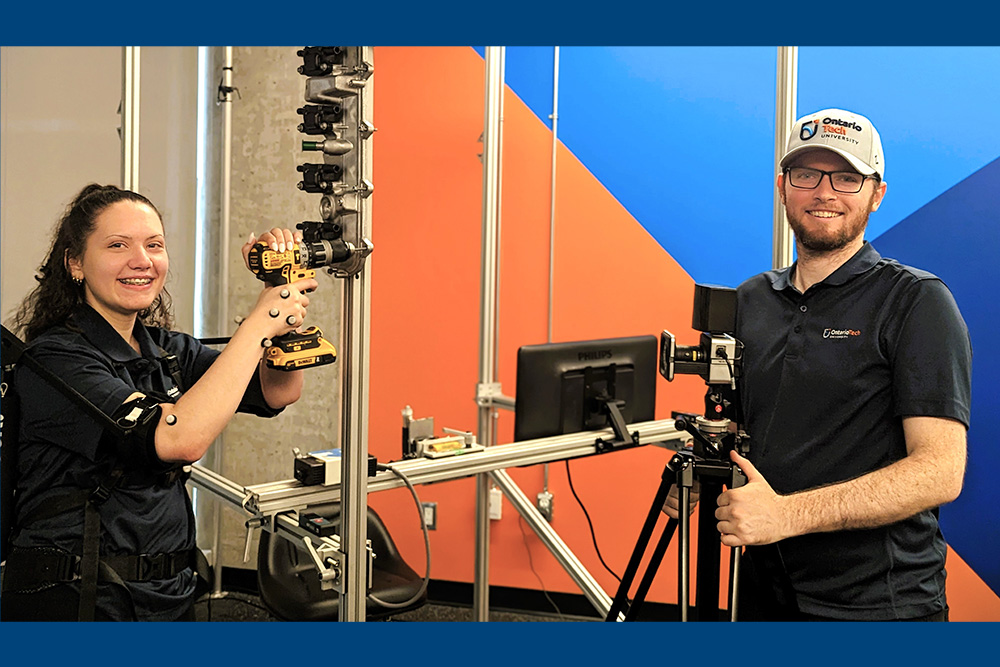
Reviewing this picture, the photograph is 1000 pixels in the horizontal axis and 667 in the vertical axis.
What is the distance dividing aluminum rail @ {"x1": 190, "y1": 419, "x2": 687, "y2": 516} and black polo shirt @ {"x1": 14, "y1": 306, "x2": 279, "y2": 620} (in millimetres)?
379

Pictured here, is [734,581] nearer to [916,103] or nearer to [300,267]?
[300,267]

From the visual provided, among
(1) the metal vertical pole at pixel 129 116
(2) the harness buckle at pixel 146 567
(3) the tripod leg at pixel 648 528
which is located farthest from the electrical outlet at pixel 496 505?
(2) the harness buckle at pixel 146 567

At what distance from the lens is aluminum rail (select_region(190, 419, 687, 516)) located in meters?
2.21

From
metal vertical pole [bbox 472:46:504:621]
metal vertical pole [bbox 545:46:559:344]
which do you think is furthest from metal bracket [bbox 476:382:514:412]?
metal vertical pole [bbox 545:46:559:344]

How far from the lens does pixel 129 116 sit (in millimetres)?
2324

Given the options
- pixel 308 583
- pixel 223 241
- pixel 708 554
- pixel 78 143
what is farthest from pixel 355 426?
pixel 78 143

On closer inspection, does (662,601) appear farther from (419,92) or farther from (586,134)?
(419,92)

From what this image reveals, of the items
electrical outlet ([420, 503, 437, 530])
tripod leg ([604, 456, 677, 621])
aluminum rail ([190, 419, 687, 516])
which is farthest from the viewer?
electrical outlet ([420, 503, 437, 530])

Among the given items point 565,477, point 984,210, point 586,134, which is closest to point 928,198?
point 984,210

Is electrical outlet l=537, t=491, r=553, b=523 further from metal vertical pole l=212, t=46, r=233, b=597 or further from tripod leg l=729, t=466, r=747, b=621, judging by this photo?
tripod leg l=729, t=466, r=747, b=621

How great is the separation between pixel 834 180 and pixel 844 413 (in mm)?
518

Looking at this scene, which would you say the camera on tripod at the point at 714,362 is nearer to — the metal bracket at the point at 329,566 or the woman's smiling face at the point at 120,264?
the metal bracket at the point at 329,566

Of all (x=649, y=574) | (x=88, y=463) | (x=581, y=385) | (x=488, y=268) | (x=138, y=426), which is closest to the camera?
(x=138, y=426)

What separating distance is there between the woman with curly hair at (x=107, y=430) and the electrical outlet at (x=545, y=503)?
7.65 ft
